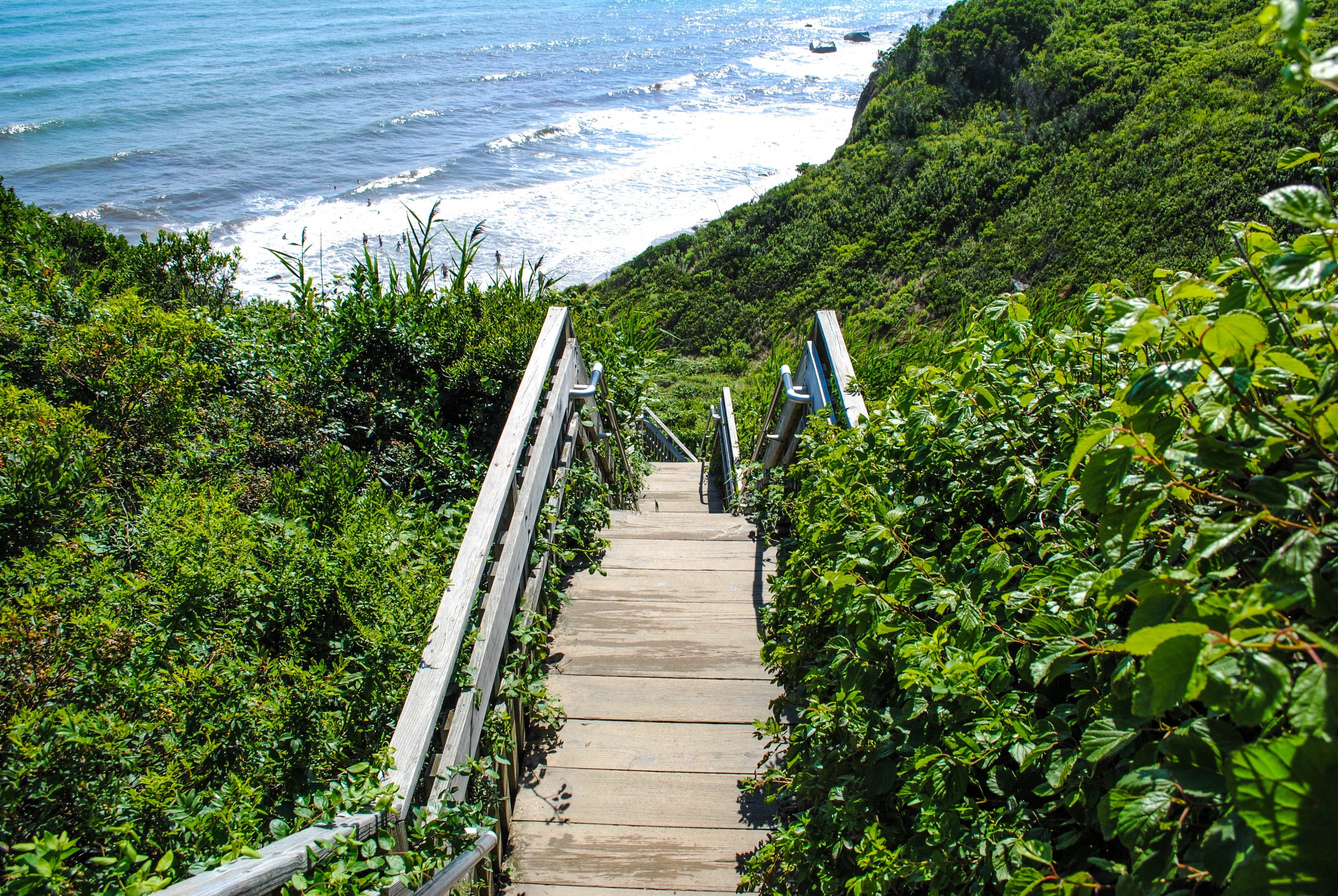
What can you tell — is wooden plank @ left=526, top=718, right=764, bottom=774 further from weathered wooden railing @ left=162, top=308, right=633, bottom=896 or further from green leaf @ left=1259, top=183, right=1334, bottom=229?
green leaf @ left=1259, top=183, right=1334, bottom=229

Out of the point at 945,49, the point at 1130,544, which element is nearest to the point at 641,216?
the point at 945,49

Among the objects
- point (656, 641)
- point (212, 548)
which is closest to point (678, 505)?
point (656, 641)

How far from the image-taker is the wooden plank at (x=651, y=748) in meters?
2.81

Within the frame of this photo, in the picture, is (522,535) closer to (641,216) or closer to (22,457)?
(22,457)

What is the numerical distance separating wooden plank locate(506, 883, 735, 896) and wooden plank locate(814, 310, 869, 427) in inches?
66.2

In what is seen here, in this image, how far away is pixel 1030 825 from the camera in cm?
136

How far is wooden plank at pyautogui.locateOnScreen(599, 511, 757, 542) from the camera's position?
4.46 m

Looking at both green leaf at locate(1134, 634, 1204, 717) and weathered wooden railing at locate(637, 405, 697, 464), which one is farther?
weathered wooden railing at locate(637, 405, 697, 464)

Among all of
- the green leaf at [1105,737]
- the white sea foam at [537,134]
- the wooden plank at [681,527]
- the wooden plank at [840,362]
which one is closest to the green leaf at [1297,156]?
the green leaf at [1105,737]

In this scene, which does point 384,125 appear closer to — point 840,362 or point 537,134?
point 537,134

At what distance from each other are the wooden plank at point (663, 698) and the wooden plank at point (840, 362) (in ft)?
3.68

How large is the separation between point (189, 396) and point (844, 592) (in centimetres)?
276

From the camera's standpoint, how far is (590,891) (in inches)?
94.8

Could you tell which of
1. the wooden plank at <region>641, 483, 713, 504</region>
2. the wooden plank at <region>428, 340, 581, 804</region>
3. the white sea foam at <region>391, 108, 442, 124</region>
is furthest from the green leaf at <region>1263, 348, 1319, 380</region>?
the white sea foam at <region>391, 108, 442, 124</region>
